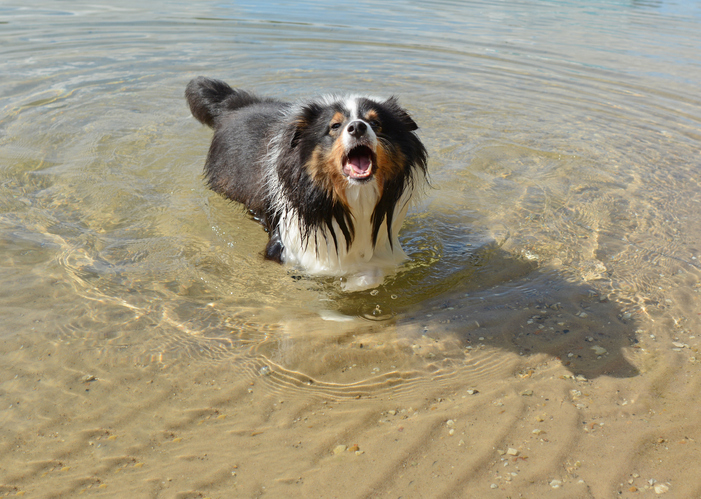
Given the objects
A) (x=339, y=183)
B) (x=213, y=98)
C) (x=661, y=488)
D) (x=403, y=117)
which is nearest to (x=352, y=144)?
(x=339, y=183)

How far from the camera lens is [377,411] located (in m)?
3.04

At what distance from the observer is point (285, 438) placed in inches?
111

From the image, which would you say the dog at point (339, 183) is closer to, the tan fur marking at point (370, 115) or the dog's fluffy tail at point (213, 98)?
the tan fur marking at point (370, 115)

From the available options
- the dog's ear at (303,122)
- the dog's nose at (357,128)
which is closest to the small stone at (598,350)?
the dog's nose at (357,128)

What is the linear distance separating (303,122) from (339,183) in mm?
525

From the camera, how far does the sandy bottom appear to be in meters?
2.58

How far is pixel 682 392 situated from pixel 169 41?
10.3 metres

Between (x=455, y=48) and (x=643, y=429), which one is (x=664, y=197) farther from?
(x=455, y=48)

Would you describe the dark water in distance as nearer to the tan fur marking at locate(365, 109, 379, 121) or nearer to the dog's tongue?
the dog's tongue

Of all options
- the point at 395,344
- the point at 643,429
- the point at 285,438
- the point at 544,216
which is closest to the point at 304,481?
the point at 285,438

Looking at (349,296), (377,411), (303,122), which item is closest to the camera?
(377,411)

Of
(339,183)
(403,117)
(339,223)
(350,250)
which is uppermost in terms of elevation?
(403,117)

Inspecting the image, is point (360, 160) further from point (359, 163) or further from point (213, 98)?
point (213, 98)

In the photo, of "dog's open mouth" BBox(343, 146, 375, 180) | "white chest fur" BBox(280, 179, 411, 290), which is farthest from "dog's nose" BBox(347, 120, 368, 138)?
"white chest fur" BBox(280, 179, 411, 290)
